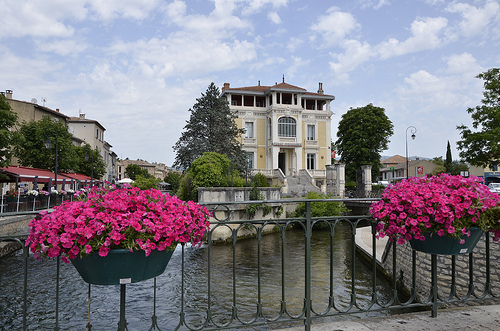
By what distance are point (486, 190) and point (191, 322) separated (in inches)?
254

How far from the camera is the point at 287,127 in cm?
4059

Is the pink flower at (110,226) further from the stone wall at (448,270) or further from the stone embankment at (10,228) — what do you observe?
the stone embankment at (10,228)

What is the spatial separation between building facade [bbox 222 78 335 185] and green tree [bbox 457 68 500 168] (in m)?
16.2

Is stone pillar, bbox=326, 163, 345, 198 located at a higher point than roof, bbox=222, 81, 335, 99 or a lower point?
lower

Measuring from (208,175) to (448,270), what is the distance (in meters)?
14.4

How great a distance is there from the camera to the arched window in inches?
1587

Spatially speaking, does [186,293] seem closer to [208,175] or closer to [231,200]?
[231,200]

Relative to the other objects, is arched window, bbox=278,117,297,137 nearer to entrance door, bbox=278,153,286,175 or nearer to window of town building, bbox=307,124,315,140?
window of town building, bbox=307,124,315,140

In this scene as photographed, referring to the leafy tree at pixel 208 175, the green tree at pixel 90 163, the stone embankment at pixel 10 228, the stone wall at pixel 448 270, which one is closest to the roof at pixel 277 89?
the green tree at pixel 90 163

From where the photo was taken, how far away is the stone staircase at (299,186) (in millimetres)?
31087

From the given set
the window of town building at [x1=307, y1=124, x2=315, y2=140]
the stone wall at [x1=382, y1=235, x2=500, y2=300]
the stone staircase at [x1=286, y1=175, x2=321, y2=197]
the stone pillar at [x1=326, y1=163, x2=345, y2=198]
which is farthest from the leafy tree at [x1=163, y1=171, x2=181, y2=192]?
the stone wall at [x1=382, y1=235, x2=500, y2=300]

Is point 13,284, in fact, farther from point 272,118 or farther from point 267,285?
point 272,118

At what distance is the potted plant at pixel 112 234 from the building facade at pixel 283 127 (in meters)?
35.7

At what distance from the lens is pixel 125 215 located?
251 cm
